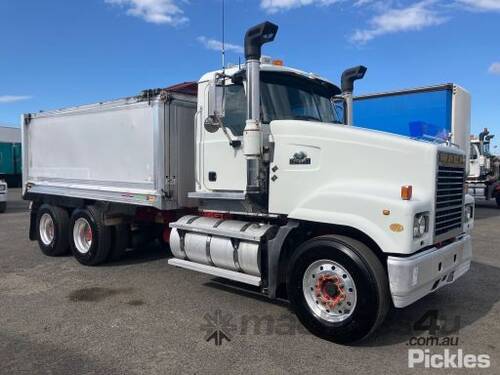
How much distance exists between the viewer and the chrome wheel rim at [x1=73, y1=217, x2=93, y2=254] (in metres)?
8.16

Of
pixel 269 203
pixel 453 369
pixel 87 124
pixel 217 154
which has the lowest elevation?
pixel 453 369

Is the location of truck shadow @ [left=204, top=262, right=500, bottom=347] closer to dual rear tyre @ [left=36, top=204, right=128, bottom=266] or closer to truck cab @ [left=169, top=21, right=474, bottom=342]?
truck cab @ [left=169, top=21, right=474, bottom=342]

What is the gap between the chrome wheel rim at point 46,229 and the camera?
8.95 m

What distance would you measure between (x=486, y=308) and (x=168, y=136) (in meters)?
4.81

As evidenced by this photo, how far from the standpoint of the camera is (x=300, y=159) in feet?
17.0

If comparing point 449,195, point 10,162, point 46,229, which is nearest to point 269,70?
point 449,195

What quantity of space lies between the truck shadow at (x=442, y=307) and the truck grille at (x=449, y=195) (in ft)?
3.40

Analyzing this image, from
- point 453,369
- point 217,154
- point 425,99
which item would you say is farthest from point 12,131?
point 453,369

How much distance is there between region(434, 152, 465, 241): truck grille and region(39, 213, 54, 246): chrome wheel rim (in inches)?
281

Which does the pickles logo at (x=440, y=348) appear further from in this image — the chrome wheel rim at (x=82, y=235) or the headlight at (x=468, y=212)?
the chrome wheel rim at (x=82, y=235)

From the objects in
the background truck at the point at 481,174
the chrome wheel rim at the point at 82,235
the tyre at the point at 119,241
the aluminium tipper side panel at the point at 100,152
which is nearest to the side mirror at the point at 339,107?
the aluminium tipper side panel at the point at 100,152

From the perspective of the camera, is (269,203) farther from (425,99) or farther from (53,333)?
(425,99)

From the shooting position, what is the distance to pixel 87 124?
7938 millimetres

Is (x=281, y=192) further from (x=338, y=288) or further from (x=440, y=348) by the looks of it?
(x=440, y=348)
